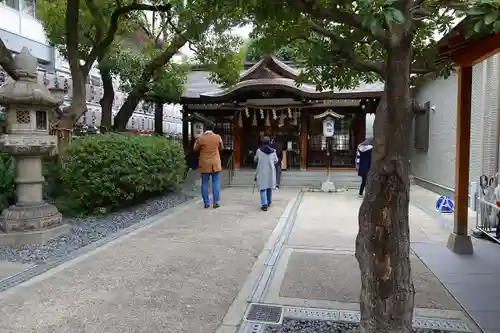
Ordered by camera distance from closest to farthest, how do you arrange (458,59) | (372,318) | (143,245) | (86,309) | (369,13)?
(369,13) < (372,318) < (86,309) < (458,59) < (143,245)

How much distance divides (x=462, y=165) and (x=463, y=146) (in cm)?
28

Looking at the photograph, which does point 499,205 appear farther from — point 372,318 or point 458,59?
point 372,318

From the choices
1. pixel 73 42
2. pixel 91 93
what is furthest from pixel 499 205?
pixel 91 93

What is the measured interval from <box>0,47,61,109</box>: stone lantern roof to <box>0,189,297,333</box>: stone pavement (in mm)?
2586

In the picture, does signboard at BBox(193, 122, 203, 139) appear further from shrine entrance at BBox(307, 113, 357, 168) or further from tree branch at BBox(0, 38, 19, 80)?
tree branch at BBox(0, 38, 19, 80)

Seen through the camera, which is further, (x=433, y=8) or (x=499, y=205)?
(x=499, y=205)

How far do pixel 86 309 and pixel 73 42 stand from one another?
706 cm

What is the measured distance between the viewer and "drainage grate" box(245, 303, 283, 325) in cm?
369

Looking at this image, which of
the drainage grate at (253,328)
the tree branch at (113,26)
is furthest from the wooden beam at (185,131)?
the drainage grate at (253,328)

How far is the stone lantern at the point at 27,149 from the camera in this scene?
248 inches

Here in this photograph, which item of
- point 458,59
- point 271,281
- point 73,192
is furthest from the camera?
point 73,192

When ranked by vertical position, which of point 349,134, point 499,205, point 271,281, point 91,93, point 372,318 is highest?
point 91,93

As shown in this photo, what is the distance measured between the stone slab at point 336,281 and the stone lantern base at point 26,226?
388 centimetres

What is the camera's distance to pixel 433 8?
338 centimetres
